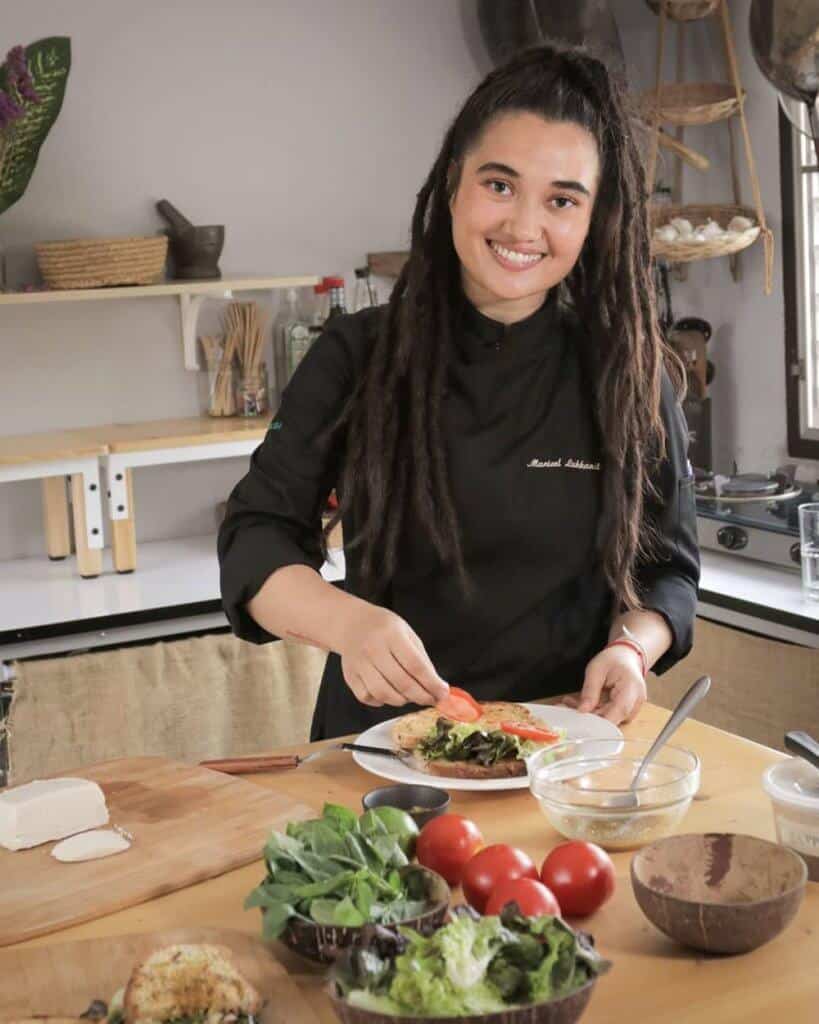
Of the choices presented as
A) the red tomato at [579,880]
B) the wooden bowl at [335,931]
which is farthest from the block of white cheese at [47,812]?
the red tomato at [579,880]

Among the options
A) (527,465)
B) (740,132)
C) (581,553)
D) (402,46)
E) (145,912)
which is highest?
(402,46)

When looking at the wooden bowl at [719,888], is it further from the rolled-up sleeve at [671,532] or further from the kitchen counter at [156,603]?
the kitchen counter at [156,603]

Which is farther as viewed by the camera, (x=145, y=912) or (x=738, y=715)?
(x=738, y=715)

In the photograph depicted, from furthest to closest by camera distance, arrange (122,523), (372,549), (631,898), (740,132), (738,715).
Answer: (740,132)
(122,523)
(738,715)
(372,549)
(631,898)

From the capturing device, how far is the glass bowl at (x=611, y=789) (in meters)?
1.33

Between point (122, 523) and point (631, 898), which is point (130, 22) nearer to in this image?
point (122, 523)

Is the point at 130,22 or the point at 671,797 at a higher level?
the point at 130,22

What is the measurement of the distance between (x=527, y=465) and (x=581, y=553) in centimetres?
13

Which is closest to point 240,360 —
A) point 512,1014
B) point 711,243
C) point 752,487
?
point 711,243

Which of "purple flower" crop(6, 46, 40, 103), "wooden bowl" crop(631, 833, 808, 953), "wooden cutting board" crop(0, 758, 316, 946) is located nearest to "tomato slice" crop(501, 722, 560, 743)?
"wooden cutting board" crop(0, 758, 316, 946)

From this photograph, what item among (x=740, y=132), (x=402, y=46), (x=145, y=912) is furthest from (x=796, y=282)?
(x=145, y=912)

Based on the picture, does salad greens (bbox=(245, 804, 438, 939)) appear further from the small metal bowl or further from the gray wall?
the gray wall

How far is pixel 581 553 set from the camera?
191 centimetres

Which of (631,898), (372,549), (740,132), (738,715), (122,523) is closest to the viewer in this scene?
(631,898)
